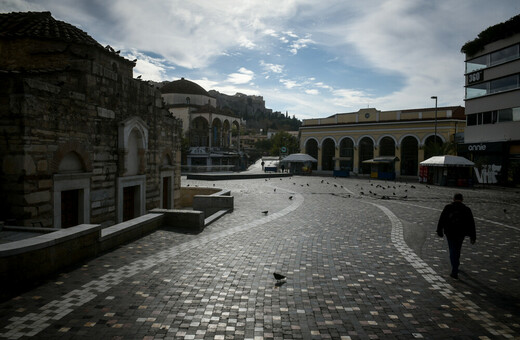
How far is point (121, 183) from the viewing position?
11.9 metres

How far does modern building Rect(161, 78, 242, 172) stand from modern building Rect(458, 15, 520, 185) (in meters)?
31.4

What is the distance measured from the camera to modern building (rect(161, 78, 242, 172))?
54438mm

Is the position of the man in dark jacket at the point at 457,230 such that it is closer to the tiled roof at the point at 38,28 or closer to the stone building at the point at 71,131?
the stone building at the point at 71,131

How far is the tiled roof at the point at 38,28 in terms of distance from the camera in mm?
11617

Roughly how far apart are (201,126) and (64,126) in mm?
51565

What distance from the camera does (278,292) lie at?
542 cm

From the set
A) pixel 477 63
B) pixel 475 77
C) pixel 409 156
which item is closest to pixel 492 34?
pixel 477 63

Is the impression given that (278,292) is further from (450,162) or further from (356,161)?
(356,161)

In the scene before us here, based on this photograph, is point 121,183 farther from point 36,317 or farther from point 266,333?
point 266,333

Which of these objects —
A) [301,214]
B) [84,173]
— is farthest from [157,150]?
[301,214]

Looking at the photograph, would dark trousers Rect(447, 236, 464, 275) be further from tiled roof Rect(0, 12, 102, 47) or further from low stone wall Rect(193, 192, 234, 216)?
tiled roof Rect(0, 12, 102, 47)

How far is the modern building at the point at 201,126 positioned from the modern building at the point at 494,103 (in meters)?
31.4

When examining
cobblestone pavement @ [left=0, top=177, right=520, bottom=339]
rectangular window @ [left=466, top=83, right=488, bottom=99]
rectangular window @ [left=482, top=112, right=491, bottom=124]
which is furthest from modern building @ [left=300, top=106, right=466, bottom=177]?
cobblestone pavement @ [left=0, top=177, right=520, bottom=339]

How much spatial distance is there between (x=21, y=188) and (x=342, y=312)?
25.2 feet
